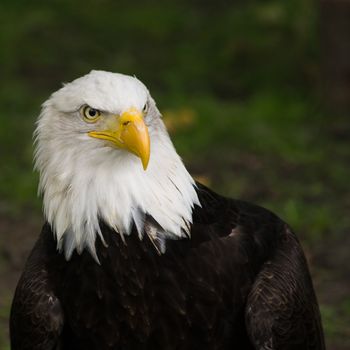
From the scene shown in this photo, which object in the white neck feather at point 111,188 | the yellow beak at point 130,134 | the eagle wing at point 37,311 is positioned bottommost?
the eagle wing at point 37,311

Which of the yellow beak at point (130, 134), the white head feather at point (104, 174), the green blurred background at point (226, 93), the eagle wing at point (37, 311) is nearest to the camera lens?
the yellow beak at point (130, 134)

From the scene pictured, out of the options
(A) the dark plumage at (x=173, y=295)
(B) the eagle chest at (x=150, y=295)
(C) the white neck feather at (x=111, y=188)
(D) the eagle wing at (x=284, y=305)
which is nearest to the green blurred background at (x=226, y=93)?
(D) the eagle wing at (x=284, y=305)

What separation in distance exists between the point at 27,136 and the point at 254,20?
3.07 m

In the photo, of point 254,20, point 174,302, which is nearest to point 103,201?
point 174,302

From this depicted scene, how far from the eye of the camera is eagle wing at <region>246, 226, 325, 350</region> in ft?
16.0

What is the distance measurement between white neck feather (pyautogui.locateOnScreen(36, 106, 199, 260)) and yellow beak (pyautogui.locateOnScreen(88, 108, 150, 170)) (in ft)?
0.20

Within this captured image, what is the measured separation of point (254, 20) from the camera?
11.3m

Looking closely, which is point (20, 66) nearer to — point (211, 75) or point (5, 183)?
point (211, 75)

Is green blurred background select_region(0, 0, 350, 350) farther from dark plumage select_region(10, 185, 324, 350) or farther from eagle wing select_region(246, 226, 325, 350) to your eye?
dark plumage select_region(10, 185, 324, 350)

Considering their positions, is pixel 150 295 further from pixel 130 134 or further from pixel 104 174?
pixel 130 134

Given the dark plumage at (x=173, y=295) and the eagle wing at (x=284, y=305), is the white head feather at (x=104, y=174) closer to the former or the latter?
the dark plumage at (x=173, y=295)

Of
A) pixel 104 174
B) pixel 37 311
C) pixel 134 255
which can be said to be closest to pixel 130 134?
pixel 104 174

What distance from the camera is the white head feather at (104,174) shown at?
4668 millimetres

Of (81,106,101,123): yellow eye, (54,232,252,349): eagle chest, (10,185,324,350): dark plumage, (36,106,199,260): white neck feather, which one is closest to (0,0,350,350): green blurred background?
(10,185,324,350): dark plumage
